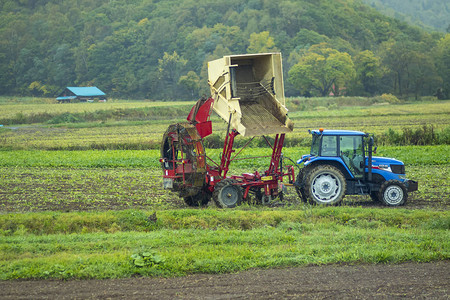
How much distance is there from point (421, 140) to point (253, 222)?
845 inches

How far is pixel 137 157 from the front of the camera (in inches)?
1137

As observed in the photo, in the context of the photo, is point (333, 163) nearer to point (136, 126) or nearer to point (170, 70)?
point (136, 126)

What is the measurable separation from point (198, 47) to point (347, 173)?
325 ft

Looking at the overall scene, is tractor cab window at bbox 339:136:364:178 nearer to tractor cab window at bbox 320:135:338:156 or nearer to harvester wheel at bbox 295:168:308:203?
tractor cab window at bbox 320:135:338:156

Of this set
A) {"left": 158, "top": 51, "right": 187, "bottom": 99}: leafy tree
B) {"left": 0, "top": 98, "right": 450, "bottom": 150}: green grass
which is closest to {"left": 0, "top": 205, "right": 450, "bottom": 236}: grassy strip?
{"left": 0, "top": 98, "right": 450, "bottom": 150}: green grass

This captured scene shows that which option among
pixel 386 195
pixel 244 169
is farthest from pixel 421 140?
pixel 386 195

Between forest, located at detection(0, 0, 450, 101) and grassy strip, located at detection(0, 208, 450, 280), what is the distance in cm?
8011

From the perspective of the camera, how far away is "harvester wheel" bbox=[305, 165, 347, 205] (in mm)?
15720

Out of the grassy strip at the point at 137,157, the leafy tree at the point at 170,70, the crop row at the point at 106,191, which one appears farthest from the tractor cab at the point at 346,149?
the leafy tree at the point at 170,70

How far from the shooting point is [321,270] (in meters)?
9.71

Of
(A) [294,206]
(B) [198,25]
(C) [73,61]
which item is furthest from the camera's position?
(B) [198,25]

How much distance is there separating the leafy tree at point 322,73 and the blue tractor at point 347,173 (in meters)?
76.7

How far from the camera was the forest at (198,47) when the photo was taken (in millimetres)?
94312

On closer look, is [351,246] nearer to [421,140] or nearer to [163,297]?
[163,297]
